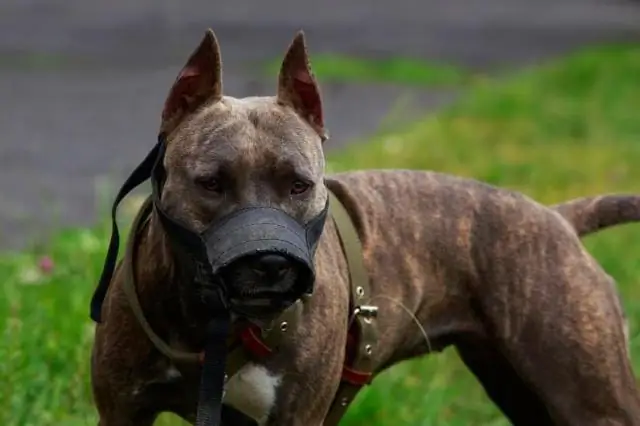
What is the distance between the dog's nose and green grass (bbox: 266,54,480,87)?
12.1m

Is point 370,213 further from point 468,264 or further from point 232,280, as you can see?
point 232,280

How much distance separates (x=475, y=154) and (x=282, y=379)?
6.78 metres

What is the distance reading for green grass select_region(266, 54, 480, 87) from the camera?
1593 centimetres

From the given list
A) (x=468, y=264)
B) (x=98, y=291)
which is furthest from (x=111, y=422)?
(x=468, y=264)

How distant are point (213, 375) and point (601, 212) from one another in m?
1.76

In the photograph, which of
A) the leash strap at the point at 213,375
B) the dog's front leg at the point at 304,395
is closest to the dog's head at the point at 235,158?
the leash strap at the point at 213,375

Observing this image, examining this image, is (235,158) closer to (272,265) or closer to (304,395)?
(272,265)

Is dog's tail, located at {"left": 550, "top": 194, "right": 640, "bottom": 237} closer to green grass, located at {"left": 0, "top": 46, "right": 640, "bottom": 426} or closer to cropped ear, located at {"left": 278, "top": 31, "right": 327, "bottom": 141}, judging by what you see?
green grass, located at {"left": 0, "top": 46, "right": 640, "bottom": 426}

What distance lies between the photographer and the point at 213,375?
3775 millimetres

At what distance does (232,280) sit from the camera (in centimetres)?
344

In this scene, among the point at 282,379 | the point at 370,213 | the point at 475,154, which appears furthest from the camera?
the point at 475,154

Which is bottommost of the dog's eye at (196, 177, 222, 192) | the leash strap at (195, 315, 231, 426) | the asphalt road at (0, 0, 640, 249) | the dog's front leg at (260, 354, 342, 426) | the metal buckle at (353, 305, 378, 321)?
the asphalt road at (0, 0, 640, 249)

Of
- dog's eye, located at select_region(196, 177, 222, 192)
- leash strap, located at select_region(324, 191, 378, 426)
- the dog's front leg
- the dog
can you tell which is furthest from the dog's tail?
dog's eye, located at select_region(196, 177, 222, 192)

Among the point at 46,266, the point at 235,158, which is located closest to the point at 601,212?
the point at 235,158
